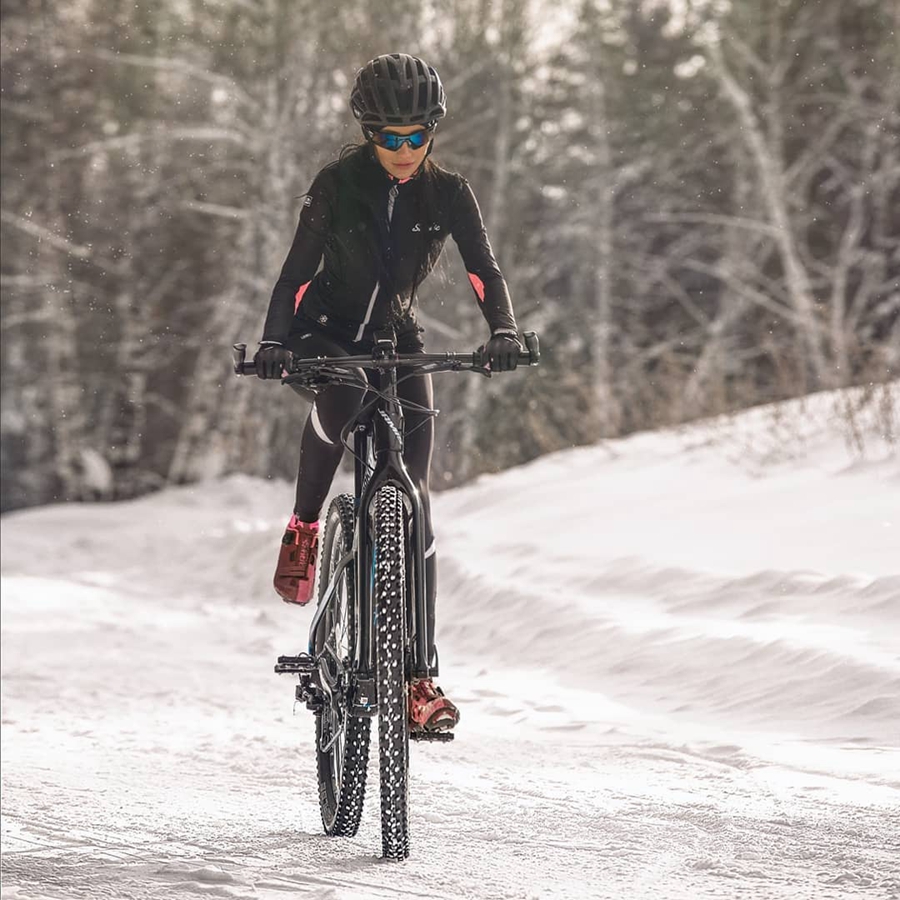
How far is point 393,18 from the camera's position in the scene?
21.4m

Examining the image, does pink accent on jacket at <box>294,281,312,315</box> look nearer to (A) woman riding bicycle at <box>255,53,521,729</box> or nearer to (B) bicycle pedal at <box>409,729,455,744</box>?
(A) woman riding bicycle at <box>255,53,521,729</box>

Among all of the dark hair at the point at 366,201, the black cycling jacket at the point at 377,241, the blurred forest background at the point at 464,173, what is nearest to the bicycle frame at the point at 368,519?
the black cycling jacket at the point at 377,241

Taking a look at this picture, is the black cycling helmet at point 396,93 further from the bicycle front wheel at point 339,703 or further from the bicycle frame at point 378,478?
the bicycle front wheel at point 339,703

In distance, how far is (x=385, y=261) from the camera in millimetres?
4715

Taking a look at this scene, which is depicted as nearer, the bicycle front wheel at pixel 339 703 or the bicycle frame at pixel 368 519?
the bicycle frame at pixel 368 519

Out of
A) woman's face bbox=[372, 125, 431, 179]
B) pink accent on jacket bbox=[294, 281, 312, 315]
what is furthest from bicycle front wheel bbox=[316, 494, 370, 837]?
woman's face bbox=[372, 125, 431, 179]

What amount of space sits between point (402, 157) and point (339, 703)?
5.47 ft

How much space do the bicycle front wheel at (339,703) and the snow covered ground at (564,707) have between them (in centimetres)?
14

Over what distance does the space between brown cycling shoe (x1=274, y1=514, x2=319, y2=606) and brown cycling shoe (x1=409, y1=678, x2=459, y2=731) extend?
69 cm

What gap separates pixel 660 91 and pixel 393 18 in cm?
834

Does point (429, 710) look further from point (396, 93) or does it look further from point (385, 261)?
point (396, 93)

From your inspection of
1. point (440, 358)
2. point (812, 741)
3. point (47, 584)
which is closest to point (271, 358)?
point (440, 358)

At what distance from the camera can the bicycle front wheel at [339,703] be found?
489 cm

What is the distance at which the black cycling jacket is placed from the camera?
4.67 metres
